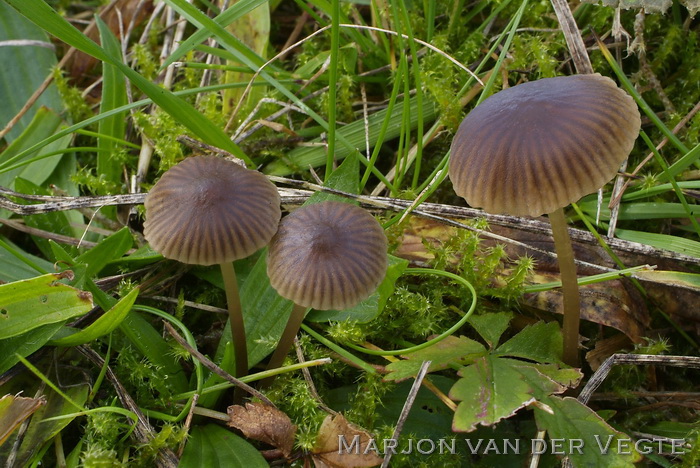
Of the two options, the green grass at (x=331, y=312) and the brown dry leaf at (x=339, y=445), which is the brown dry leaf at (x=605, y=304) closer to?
the green grass at (x=331, y=312)

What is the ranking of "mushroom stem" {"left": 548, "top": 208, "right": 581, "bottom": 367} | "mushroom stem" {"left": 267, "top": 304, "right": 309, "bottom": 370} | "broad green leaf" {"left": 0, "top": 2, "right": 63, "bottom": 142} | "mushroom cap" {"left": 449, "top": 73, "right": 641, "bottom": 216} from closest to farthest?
"mushroom cap" {"left": 449, "top": 73, "right": 641, "bottom": 216} < "mushroom stem" {"left": 548, "top": 208, "right": 581, "bottom": 367} < "mushroom stem" {"left": 267, "top": 304, "right": 309, "bottom": 370} < "broad green leaf" {"left": 0, "top": 2, "right": 63, "bottom": 142}

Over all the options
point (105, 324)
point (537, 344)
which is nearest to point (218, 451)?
point (105, 324)

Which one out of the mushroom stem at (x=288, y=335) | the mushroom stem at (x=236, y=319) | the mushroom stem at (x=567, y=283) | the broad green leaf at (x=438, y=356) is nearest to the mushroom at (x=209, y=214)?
the mushroom stem at (x=236, y=319)

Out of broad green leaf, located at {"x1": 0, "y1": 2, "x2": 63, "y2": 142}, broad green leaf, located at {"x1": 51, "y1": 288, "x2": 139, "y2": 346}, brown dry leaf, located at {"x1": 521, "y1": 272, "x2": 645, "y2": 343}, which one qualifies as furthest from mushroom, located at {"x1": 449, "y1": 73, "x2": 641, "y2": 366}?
broad green leaf, located at {"x1": 0, "y1": 2, "x2": 63, "y2": 142}

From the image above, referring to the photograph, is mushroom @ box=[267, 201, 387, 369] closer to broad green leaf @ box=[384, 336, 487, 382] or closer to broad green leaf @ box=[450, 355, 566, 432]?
broad green leaf @ box=[384, 336, 487, 382]

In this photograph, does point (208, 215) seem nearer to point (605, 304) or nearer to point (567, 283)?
point (567, 283)
